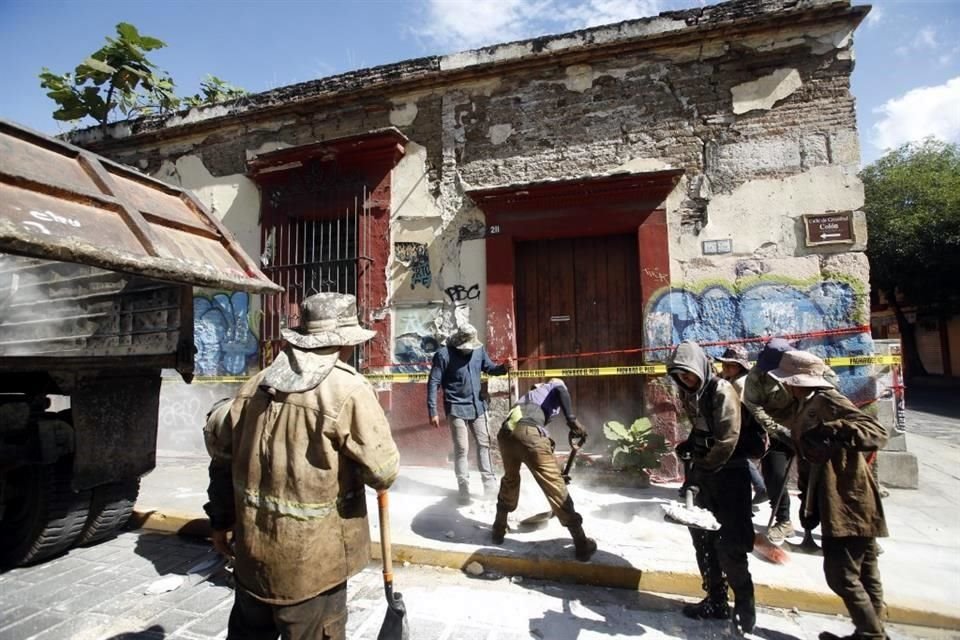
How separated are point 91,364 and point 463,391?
3114 millimetres

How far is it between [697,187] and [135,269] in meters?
5.65

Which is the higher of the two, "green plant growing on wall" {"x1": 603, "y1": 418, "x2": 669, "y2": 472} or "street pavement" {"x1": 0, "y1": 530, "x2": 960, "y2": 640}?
"green plant growing on wall" {"x1": 603, "y1": 418, "x2": 669, "y2": 472}

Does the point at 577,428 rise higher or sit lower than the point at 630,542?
higher

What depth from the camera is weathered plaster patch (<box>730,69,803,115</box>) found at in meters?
5.68

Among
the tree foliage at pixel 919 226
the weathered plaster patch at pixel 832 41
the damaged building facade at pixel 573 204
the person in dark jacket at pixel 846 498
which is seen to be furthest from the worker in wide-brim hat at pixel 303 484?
the tree foliage at pixel 919 226

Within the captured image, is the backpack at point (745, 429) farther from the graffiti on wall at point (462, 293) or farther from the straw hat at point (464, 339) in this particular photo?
the graffiti on wall at point (462, 293)

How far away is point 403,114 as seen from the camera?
709cm

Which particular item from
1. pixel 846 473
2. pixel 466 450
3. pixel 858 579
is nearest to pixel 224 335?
pixel 466 450

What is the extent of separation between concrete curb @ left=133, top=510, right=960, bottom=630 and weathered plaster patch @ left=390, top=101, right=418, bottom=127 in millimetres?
5460

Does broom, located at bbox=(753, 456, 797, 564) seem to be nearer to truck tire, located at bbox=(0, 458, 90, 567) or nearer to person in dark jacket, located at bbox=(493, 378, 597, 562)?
person in dark jacket, located at bbox=(493, 378, 597, 562)

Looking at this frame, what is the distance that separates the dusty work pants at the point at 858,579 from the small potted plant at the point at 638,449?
2.64 metres

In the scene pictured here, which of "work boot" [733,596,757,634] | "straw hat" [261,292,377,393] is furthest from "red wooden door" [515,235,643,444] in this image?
"straw hat" [261,292,377,393]

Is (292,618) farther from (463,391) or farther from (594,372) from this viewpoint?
(594,372)

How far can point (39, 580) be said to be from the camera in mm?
3604
